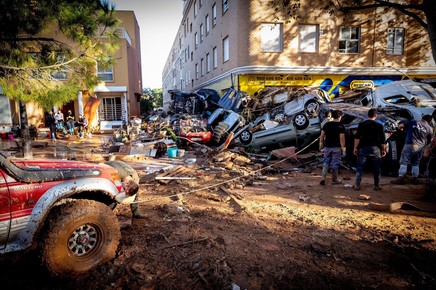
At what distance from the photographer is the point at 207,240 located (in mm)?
3727

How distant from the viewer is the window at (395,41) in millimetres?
18141

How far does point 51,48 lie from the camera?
22.6 feet

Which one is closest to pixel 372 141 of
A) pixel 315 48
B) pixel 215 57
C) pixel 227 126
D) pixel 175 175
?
pixel 175 175

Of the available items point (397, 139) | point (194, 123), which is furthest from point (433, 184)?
point (194, 123)

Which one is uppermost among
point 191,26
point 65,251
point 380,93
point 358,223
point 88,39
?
point 191,26

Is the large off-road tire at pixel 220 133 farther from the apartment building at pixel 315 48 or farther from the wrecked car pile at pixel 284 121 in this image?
the apartment building at pixel 315 48

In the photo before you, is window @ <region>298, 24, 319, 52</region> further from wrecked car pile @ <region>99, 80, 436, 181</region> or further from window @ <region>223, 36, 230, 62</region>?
window @ <region>223, 36, 230, 62</region>

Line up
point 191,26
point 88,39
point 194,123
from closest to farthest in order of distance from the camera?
point 88,39 < point 194,123 < point 191,26

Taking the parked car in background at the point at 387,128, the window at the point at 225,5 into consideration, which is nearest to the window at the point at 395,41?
the window at the point at 225,5

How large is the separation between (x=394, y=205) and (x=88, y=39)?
8192 mm

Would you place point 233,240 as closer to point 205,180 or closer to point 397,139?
point 205,180

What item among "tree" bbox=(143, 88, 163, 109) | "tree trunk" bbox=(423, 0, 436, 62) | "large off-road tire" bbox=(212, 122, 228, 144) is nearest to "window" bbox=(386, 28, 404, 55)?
"large off-road tire" bbox=(212, 122, 228, 144)

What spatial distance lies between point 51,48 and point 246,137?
7.86 m

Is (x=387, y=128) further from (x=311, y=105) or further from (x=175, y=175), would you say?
(x=175, y=175)
